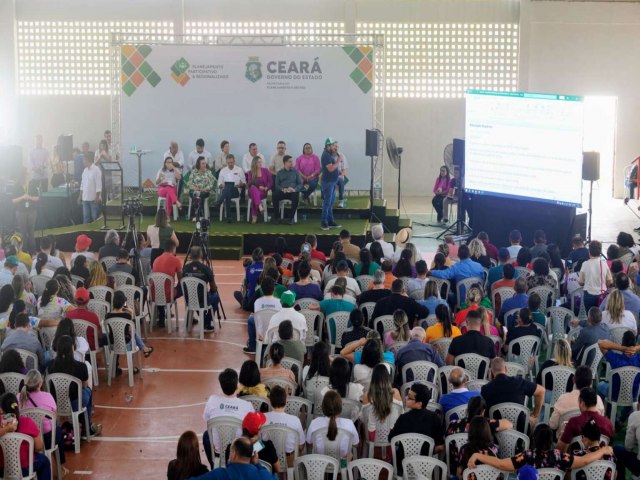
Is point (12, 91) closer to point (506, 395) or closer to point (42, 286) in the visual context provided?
point (42, 286)

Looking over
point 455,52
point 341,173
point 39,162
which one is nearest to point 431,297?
point 341,173

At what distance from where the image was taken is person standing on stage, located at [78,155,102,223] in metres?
19.5

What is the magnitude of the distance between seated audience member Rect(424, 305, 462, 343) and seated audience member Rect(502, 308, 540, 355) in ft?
1.74

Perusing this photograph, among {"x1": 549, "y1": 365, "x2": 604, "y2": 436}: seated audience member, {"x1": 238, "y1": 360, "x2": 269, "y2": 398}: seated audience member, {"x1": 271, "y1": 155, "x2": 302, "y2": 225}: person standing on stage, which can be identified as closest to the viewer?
{"x1": 549, "y1": 365, "x2": 604, "y2": 436}: seated audience member

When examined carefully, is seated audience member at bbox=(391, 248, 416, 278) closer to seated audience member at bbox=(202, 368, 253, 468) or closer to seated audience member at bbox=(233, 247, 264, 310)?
seated audience member at bbox=(233, 247, 264, 310)

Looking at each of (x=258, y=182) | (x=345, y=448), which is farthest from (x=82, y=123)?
(x=345, y=448)

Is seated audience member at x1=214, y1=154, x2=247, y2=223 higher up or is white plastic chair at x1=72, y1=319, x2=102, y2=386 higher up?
seated audience member at x1=214, y1=154, x2=247, y2=223

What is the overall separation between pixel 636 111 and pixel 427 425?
19.7m

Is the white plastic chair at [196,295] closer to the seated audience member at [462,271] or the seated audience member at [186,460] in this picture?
the seated audience member at [462,271]

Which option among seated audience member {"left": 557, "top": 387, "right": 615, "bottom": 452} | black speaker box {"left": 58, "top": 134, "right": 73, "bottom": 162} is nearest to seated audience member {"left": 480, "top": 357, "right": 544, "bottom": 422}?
seated audience member {"left": 557, "top": 387, "right": 615, "bottom": 452}

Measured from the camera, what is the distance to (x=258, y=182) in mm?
19250

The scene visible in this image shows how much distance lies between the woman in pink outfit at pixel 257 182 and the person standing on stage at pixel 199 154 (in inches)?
49.5

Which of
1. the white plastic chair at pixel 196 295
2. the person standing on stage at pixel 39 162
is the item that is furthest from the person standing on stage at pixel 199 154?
the white plastic chair at pixel 196 295

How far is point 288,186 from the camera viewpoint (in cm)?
1916
